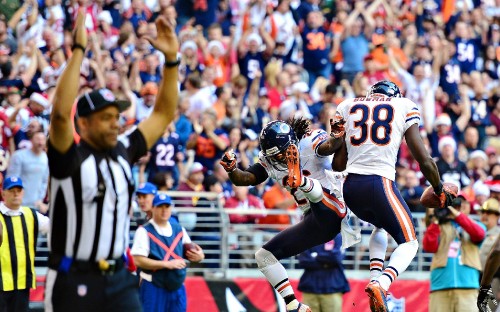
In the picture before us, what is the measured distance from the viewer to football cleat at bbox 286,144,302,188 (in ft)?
32.3

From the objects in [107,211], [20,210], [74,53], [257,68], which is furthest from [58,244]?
[257,68]

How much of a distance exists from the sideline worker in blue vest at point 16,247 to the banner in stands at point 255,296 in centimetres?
236

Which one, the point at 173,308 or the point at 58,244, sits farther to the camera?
the point at 173,308

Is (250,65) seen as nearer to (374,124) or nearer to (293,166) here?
(374,124)

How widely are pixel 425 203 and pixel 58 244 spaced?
4636 millimetres

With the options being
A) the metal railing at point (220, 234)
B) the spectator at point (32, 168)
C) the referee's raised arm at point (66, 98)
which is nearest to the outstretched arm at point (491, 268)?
the metal railing at point (220, 234)

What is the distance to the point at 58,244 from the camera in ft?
22.2

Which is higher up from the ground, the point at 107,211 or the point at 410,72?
the point at 410,72

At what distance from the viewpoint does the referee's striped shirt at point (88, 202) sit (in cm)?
667

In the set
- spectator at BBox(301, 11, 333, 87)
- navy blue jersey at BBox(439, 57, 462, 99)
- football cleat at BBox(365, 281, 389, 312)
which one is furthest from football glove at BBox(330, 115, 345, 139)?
navy blue jersey at BBox(439, 57, 462, 99)

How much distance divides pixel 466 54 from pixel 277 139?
41.9 ft

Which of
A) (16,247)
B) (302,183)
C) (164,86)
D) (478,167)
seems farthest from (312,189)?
Answer: (478,167)

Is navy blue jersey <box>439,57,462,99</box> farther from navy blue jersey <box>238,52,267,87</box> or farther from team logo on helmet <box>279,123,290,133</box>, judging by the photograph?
team logo on helmet <box>279,123,290,133</box>

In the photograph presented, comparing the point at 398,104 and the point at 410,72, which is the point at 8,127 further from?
the point at 410,72
